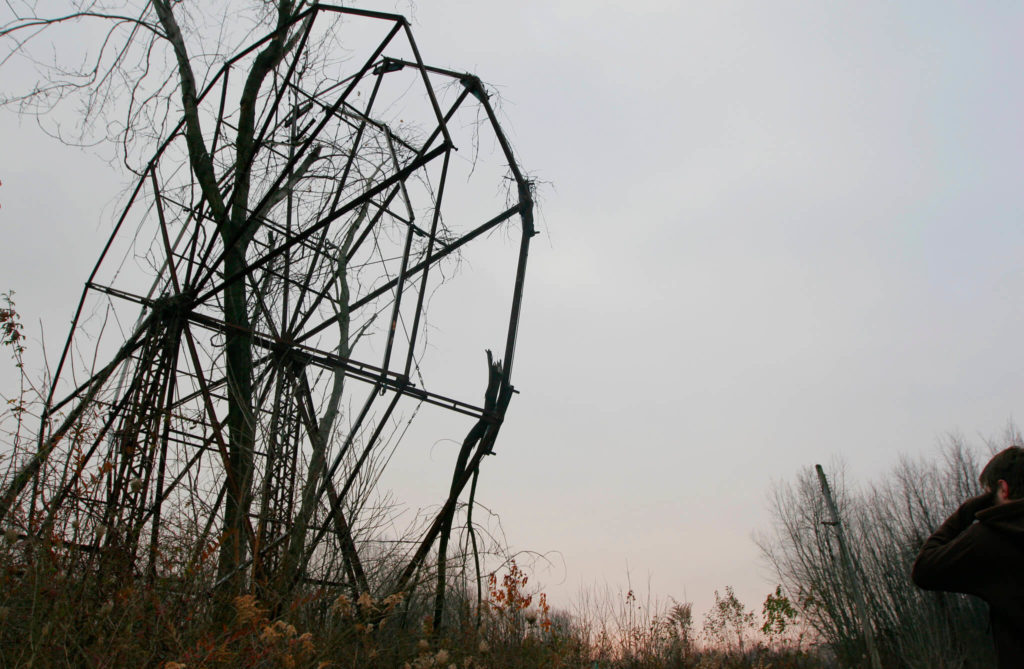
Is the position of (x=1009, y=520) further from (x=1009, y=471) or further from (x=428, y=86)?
(x=428, y=86)

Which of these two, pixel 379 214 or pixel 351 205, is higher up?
pixel 379 214

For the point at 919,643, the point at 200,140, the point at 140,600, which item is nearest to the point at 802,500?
the point at 919,643

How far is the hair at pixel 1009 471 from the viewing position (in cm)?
247

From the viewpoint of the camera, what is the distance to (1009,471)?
2.51 metres

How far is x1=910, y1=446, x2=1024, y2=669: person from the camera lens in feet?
7.52

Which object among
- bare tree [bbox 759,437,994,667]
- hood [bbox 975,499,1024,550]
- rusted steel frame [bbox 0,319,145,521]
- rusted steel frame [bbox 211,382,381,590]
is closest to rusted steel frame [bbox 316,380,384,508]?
rusted steel frame [bbox 211,382,381,590]

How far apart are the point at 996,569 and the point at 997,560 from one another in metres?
0.04

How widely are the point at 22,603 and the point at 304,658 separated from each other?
1126 millimetres

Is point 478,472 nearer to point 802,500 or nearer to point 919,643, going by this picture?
point 919,643

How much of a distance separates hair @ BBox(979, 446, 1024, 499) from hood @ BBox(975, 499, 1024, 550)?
0.58ft

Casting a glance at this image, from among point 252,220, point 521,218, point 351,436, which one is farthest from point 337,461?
point 521,218

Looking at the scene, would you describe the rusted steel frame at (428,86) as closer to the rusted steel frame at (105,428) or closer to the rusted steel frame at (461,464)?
the rusted steel frame at (461,464)

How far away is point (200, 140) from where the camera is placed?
6387 mm

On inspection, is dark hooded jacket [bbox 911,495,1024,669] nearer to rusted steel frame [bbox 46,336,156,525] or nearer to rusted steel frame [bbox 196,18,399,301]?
rusted steel frame [bbox 196,18,399,301]
